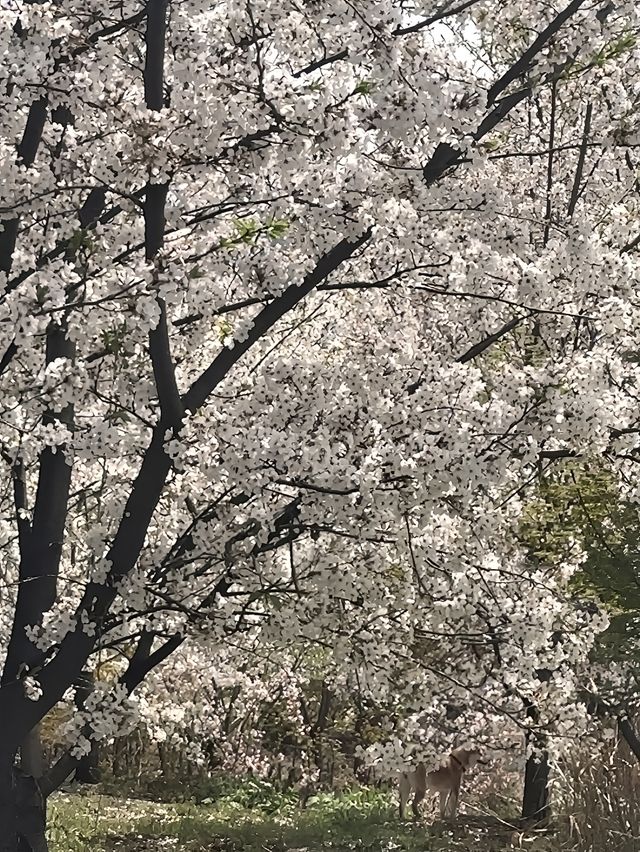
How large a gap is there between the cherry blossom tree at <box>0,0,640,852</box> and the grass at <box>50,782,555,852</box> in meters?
2.44

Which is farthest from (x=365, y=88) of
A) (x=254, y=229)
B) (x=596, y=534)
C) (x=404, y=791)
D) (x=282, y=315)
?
(x=404, y=791)

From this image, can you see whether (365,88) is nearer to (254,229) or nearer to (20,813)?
(254,229)

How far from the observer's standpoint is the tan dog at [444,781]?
36.5 ft

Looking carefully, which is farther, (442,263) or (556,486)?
(556,486)

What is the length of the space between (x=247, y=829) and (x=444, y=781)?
2.27m

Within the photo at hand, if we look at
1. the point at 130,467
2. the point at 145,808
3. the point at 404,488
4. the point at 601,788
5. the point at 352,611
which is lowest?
the point at 145,808

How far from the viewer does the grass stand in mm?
9172

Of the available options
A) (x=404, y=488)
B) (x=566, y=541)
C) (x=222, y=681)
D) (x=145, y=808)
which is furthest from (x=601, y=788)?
(x=222, y=681)

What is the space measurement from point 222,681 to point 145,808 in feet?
8.92

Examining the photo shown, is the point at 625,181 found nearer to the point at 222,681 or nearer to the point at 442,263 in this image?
the point at 442,263

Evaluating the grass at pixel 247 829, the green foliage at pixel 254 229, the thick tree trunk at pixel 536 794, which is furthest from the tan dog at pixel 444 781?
the green foliage at pixel 254 229

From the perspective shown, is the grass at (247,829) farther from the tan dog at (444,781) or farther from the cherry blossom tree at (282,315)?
the cherry blossom tree at (282,315)

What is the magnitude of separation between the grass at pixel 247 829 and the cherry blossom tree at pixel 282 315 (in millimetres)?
2436

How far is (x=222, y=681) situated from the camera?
14438 millimetres
